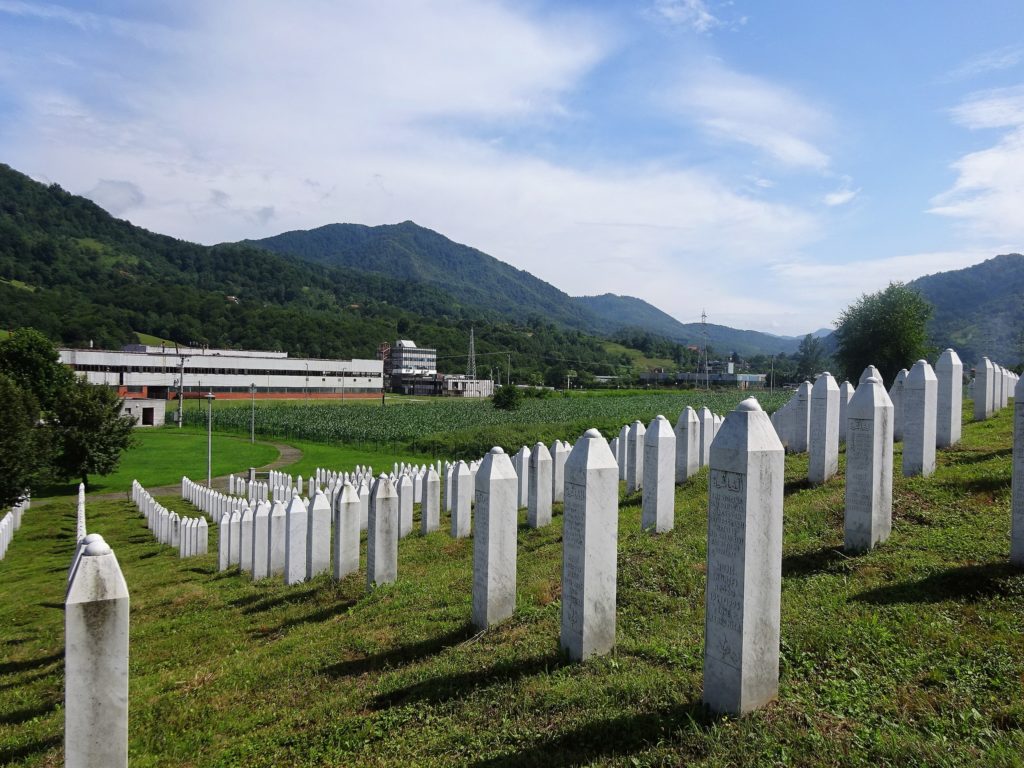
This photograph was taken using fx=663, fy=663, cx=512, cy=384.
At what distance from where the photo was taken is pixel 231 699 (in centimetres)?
672

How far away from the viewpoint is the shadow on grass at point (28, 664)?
8859 millimetres

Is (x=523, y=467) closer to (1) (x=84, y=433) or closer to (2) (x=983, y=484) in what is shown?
(2) (x=983, y=484)

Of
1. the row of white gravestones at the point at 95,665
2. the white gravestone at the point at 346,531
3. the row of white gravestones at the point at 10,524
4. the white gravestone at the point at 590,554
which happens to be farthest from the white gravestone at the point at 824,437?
the row of white gravestones at the point at 10,524

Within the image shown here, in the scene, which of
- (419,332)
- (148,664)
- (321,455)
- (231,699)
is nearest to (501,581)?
(231,699)

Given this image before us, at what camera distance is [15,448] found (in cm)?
2188

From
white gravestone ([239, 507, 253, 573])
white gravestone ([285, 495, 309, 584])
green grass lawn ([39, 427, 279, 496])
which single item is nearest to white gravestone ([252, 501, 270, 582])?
white gravestone ([239, 507, 253, 573])

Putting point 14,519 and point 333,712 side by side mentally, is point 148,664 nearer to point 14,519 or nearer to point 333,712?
point 333,712

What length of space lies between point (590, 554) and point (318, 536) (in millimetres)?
7109

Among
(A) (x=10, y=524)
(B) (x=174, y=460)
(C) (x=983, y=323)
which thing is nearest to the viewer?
(A) (x=10, y=524)

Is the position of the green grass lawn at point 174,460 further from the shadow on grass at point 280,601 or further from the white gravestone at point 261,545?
the shadow on grass at point 280,601

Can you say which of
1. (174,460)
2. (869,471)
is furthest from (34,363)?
(869,471)

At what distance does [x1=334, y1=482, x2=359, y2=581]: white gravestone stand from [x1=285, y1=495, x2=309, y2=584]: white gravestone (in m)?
1.42

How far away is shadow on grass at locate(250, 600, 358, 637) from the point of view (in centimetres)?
917

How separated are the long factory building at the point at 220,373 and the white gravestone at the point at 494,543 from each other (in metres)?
70.3
